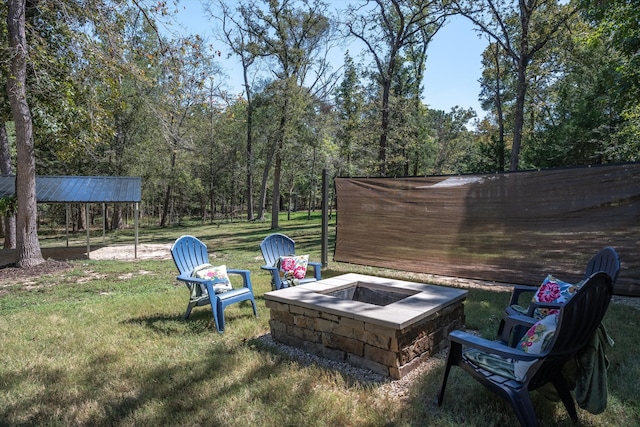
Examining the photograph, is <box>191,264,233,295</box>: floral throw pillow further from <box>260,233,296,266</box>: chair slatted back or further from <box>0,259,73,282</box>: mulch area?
<box>0,259,73,282</box>: mulch area

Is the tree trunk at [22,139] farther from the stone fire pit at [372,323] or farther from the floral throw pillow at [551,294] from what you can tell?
the floral throw pillow at [551,294]

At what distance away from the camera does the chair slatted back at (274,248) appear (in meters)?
4.56

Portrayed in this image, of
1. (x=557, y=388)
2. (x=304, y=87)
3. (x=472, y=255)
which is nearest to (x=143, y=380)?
(x=557, y=388)

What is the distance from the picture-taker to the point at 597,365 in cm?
193

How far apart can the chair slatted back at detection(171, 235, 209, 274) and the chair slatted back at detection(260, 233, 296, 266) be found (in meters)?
0.70

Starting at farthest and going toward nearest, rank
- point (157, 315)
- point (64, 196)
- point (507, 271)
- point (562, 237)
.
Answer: point (64, 196)
point (507, 271)
point (562, 237)
point (157, 315)

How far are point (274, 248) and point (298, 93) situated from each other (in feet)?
40.4

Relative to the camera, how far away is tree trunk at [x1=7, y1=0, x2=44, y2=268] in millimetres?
6727

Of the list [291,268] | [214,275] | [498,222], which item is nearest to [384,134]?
[498,222]

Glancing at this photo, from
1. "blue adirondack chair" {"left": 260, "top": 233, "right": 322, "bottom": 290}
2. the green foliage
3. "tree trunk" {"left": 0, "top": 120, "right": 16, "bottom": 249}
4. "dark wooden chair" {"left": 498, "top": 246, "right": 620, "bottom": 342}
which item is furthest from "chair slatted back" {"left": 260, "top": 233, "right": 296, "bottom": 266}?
"tree trunk" {"left": 0, "top": 120, "right": 16, "bottom": 249}

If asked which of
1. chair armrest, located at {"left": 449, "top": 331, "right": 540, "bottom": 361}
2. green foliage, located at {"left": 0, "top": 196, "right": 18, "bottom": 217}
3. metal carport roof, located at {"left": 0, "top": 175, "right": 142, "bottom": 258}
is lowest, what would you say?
chair armrest, located at {"left": 449, "top": 331, "right": 540, "bottom": 361}

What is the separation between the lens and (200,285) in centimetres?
394

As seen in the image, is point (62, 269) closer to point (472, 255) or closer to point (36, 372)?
point (36, 372)

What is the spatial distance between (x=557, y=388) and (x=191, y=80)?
20.5 feet
